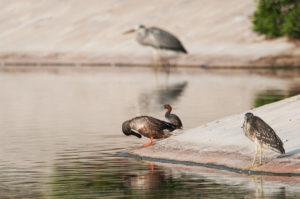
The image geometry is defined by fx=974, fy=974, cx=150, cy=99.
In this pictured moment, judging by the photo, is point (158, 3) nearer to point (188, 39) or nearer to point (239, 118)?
point (188, 39)

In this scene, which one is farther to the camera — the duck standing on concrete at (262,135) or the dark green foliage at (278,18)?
the dark green foliage at (278,18)

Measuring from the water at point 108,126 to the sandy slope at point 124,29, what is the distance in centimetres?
821

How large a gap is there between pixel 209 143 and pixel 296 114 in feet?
6.78

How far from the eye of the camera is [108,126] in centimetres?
2648

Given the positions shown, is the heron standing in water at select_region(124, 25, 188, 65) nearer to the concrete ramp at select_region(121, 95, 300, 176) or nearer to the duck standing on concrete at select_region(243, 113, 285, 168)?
the concrete ramp at select_region(121, 95, 300, 176)

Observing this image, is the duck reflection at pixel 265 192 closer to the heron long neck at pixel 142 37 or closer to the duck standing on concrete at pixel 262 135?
the duck standing on concrete at pixel 262 135

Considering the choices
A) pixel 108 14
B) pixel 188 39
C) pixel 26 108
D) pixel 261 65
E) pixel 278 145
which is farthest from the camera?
pixel 108 14

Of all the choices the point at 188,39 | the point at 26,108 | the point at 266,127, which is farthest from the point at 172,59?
the point at 266,127

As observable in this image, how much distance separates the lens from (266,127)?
16.7m

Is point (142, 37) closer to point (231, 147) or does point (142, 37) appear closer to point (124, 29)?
point (124, 29)

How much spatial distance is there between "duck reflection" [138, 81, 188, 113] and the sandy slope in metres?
20.0

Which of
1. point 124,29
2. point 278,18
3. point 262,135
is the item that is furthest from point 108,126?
point 124,29

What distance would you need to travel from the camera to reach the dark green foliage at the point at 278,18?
64875mm

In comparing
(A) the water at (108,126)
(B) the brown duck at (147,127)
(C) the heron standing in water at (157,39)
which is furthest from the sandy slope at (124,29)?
(B) the brown duck at (147,127)
